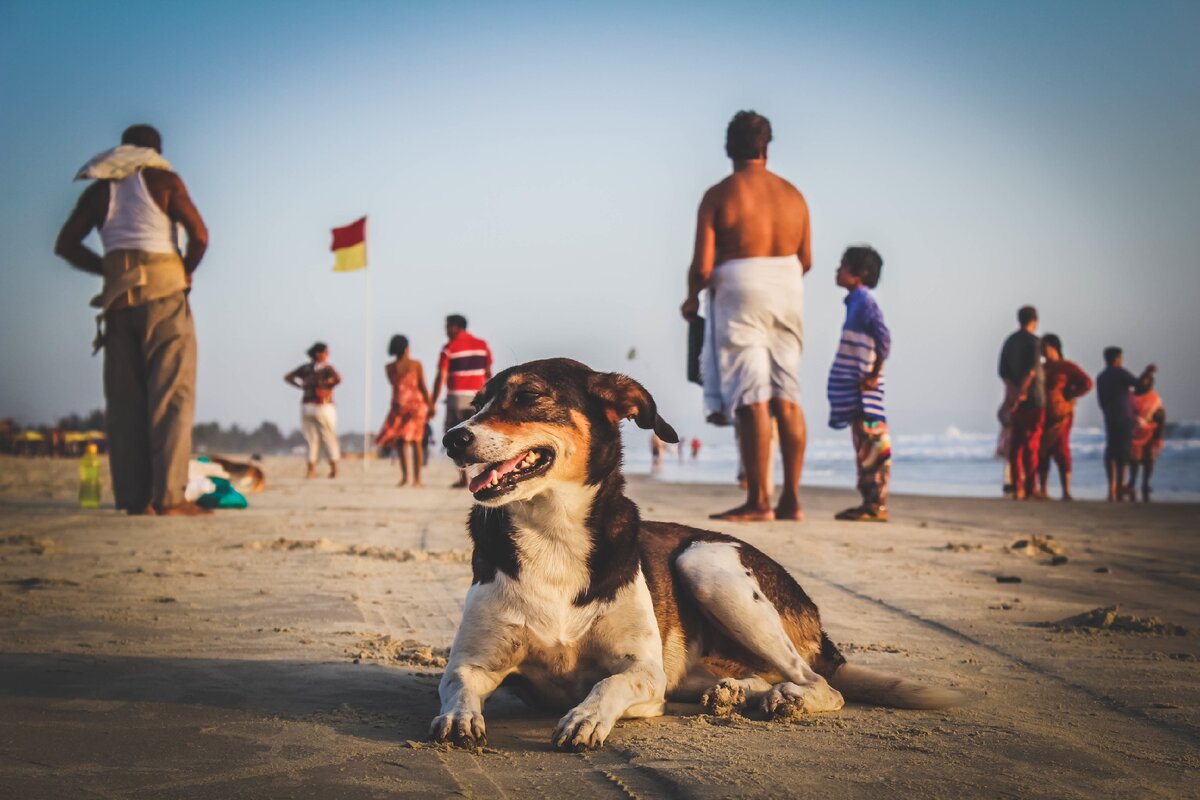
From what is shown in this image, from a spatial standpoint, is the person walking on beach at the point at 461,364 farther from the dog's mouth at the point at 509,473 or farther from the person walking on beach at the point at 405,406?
the dog's mouth at the point at 509,473

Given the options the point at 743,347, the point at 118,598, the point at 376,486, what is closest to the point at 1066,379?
the point at 743,347

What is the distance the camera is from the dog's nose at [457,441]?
3.40 meters

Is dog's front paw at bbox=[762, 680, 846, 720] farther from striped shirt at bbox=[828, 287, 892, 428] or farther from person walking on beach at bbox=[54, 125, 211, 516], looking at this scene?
person walking on beach at bbox=[54, 125, 211, 516]

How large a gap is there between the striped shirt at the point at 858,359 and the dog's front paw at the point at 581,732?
25.7 ft

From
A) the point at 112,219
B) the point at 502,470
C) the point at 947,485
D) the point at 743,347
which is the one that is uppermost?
the point at 112,219

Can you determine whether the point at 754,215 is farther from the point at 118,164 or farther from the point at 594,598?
the point at 594,598

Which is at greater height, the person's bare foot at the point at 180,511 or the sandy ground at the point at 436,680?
the sandy ground at the point at 436,680

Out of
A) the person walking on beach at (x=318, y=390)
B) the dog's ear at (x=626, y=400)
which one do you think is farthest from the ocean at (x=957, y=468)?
the person walking on beach at (x=318, y=390)

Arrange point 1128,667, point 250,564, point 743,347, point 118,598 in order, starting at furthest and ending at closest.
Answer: point 743,347, point 250,564, point 118,598, point 1128,667

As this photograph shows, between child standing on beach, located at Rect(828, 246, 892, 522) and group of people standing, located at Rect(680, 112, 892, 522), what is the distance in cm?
91

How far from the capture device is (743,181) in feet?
31.6

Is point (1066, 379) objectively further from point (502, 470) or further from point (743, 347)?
point (502, 470)

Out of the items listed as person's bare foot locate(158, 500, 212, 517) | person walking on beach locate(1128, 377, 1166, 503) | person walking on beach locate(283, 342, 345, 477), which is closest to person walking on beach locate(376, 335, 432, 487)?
person walking on beach locate(283, 342, 345, 477)

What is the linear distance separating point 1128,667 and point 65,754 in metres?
3.83
